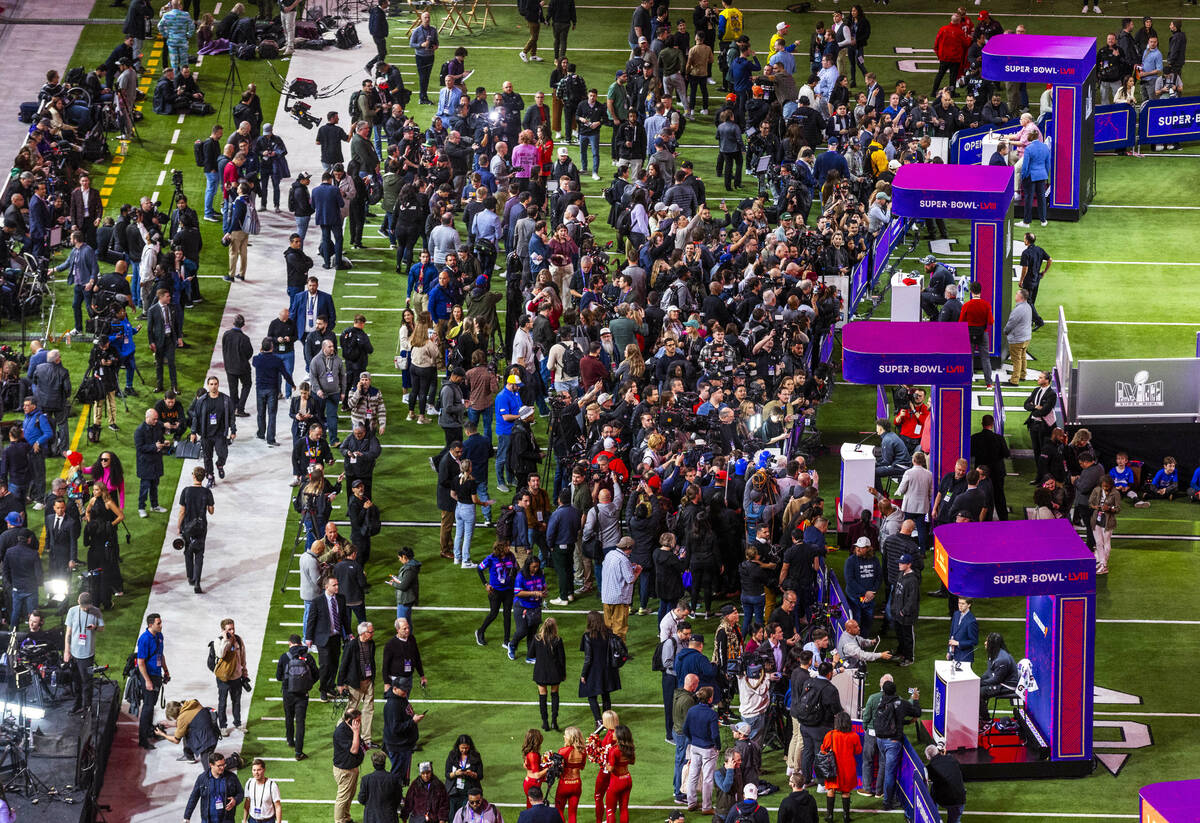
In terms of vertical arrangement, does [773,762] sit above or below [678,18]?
below

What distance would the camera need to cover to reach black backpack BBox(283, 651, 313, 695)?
2495 centimetres

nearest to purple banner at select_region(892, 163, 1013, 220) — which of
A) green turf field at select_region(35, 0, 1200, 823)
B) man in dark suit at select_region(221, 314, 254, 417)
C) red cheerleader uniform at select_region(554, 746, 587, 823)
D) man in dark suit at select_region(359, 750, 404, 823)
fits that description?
green turf field at select_region(35, 0, 1200, 823)

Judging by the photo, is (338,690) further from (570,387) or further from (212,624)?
(570,387)

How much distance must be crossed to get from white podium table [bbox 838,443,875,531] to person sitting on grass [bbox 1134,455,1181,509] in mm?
4297

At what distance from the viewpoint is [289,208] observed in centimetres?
3806

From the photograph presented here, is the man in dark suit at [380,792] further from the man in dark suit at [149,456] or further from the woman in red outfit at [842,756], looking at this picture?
the man in dark suit at [149,456]

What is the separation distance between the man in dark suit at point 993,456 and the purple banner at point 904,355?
0.87m

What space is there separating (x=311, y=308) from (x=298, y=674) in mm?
8761

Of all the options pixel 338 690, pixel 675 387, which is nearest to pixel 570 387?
pixel 675 387

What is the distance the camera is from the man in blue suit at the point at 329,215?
3588 centimetres

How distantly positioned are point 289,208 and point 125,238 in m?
3.51

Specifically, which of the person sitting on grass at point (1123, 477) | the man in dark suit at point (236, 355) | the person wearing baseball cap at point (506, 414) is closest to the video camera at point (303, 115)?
the man in dark suit at point (236, 355)

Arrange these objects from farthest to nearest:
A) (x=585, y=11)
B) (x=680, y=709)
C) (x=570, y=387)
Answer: (x=585, y=11)
(x=570, y=387)
(x=680, y=709)

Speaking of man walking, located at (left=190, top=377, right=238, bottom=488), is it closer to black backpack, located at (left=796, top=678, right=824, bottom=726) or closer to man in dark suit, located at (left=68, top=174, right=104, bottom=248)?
man in dark suit, located at (left=68, top=174, right=104, bottom=248)
